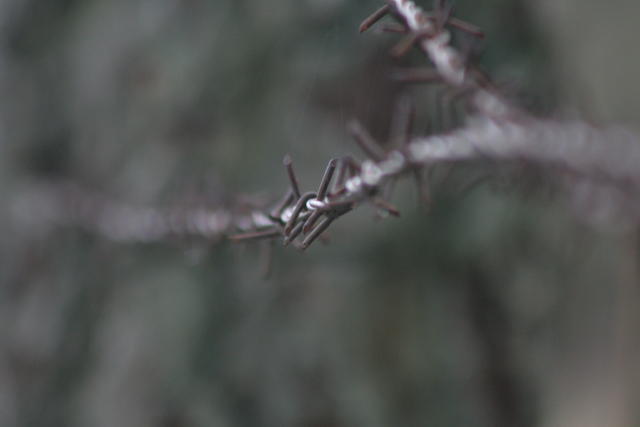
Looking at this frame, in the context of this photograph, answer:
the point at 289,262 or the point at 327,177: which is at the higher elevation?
the point at 289,262

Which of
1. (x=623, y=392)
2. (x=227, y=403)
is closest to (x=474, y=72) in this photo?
(x=227, y=403)

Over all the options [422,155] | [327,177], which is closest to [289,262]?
[422,155]

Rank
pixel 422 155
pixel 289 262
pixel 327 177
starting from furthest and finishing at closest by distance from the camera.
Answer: pixel 289 262, pixel 422 155, pixel 327 177

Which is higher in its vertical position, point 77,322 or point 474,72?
point 77,322

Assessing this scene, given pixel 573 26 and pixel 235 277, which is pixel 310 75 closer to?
pixel 235 277

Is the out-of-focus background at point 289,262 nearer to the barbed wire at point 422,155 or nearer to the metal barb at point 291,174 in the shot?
the barbed wire at point 422,155

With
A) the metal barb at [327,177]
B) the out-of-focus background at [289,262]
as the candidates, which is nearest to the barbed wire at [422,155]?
the metal barb at [327,177]

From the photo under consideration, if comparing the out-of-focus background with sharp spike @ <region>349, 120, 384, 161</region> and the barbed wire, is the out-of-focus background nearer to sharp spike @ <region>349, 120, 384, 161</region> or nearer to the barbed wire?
the barbed wire

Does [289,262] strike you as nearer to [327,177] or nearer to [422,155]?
[422,155]
